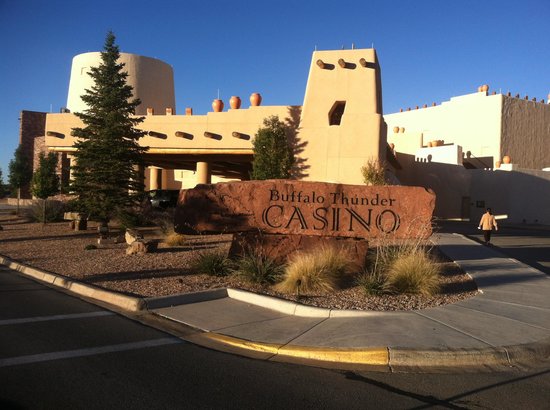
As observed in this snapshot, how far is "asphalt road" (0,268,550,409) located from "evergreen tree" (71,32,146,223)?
1363cm

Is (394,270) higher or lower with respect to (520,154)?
lower

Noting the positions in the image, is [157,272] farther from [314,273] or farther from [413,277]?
[413,277]

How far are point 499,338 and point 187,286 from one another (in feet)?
19.6

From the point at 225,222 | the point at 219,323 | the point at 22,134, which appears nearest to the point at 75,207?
the point at 225,222

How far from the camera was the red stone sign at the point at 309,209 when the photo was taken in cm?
1168

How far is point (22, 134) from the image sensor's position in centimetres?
6988

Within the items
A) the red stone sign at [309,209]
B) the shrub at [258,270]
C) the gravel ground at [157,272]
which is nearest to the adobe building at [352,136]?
the gravel ground at [157,272]

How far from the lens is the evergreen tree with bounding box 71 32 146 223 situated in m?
20.2

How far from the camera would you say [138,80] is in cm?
3997

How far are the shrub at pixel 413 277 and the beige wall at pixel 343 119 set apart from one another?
16881 mm

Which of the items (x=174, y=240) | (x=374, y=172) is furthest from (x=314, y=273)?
(x=374, y=172)

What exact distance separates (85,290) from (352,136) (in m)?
19.3

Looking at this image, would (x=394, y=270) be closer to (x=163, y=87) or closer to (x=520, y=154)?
(x=163, y=87)

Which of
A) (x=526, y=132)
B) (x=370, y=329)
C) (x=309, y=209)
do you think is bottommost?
(x=370, y=329)
